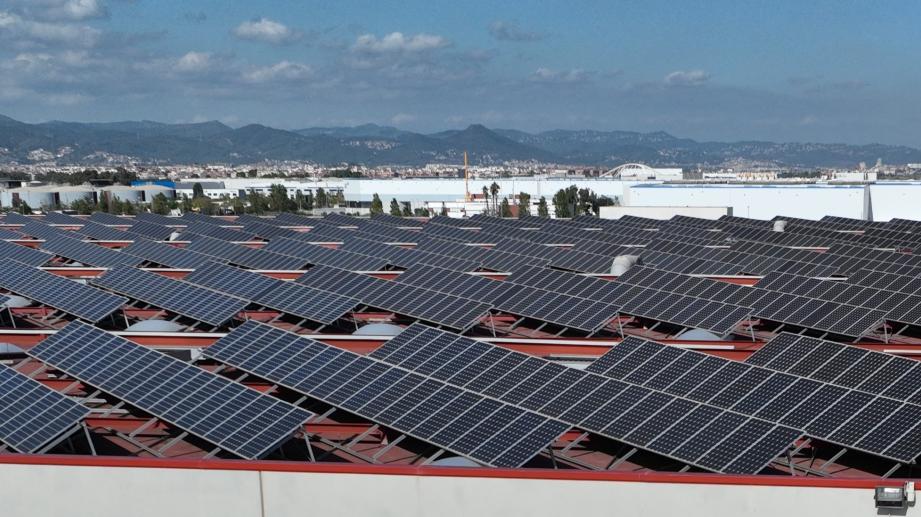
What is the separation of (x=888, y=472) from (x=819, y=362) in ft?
12.0

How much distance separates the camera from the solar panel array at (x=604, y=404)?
38.7ft

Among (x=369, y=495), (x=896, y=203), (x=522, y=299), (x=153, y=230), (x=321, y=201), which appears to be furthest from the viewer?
(x=321, y=201)

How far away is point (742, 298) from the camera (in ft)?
72.9

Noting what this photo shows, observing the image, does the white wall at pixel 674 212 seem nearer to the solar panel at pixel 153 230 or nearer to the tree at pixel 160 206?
the solar panel at pixel 153 230

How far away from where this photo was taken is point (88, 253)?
102 feet

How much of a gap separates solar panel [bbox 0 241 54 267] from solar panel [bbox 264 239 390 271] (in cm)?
691

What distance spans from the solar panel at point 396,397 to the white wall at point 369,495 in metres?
0.95

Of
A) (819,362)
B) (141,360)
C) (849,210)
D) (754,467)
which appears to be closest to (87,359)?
(141,360)

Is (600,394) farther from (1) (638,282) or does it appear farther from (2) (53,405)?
(1) (638,282)

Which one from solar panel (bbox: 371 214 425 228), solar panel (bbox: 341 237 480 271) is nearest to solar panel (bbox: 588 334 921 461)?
solar panel (bbox: 341 237 480 271)

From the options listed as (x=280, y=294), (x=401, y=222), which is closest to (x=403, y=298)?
(x=280, y=294)

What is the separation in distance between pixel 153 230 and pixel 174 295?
20.4 metres

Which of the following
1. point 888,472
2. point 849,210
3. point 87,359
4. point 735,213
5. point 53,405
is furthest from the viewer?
point 735,213

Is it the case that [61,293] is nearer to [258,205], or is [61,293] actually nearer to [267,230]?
[267,230]
